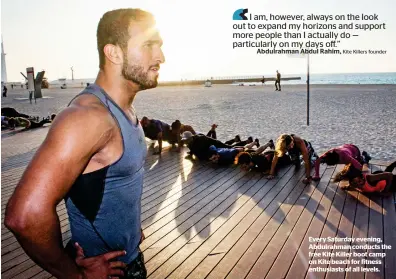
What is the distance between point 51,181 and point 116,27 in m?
0.70

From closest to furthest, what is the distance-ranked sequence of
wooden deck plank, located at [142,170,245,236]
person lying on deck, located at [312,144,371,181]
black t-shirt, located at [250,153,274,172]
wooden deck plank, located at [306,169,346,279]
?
wooden deck plank, located at [306,169,346,279] < wooden deck plank, located at [142,170,245,236] < person lying on deck, located at [312,144,371,181] < black t-shirt, located at [250,153,274,172]

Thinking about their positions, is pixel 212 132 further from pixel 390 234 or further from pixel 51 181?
pixel 51 181

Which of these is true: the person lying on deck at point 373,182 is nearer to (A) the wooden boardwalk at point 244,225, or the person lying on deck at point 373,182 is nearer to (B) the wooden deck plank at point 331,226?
(A) the wooden boardwalk at point 244,225

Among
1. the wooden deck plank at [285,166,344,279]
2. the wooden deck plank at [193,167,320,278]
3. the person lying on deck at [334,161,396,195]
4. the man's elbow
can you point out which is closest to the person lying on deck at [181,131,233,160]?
the wooden deck plank at [193,167,320,278]

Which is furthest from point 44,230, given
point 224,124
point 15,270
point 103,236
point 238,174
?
point 224,124

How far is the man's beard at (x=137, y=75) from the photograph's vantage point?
1419 millimetres

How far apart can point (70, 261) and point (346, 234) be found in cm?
368

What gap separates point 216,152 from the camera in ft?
25.3

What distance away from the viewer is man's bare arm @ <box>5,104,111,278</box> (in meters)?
1.04

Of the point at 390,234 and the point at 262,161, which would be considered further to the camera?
the point at 262,161

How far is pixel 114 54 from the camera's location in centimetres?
140

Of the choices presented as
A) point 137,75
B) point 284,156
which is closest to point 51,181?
point 137,75

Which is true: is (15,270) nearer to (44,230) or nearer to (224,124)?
(44,230)

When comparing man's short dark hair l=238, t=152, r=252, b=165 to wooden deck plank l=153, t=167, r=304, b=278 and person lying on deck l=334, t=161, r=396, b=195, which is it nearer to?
person lying on deck l=334, t=161, r=396, b=195
